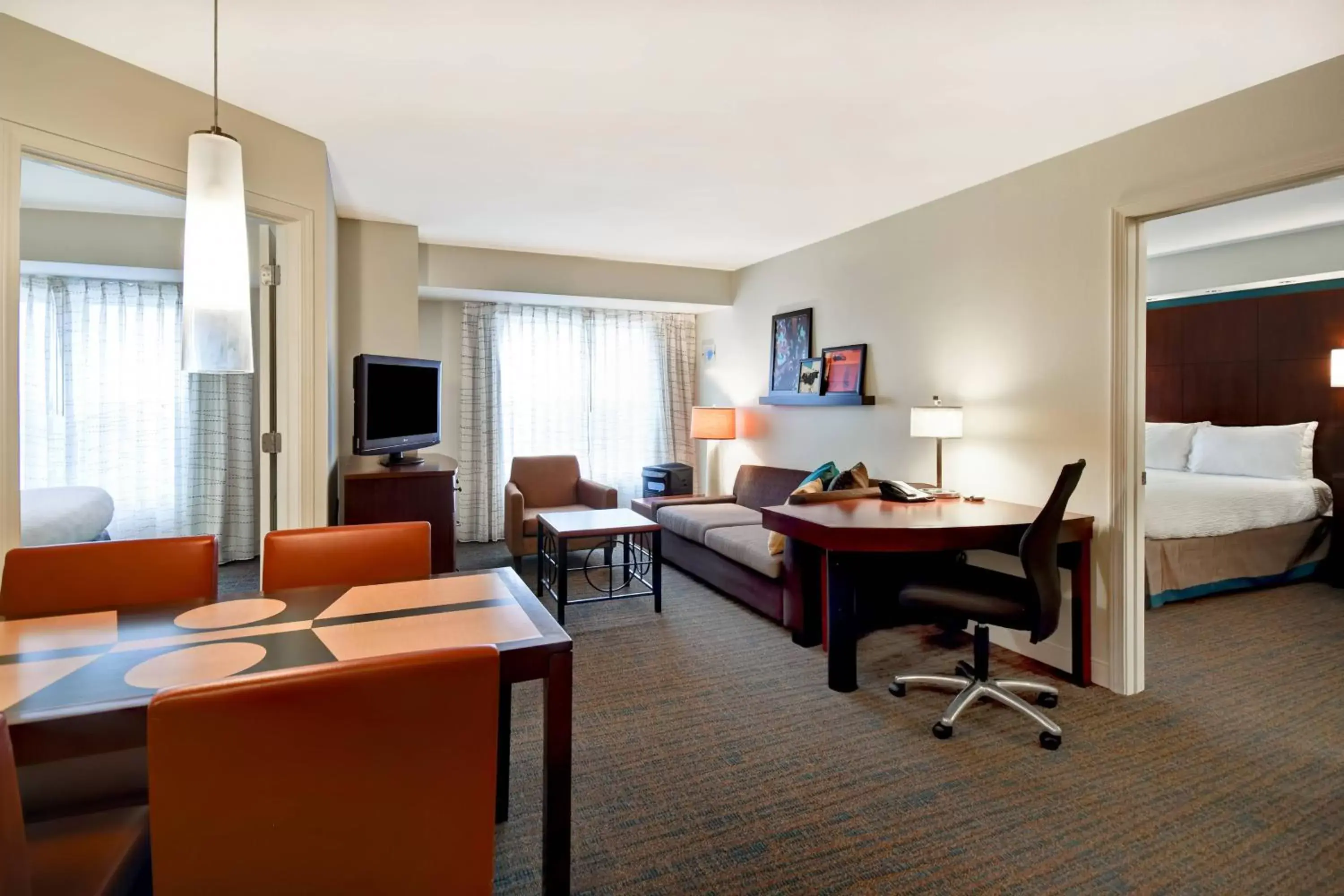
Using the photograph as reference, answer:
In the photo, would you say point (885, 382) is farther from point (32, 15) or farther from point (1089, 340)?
point (32, 15)

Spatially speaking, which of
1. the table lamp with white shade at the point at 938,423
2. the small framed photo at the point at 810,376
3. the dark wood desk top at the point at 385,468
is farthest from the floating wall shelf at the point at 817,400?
the dark wood desk top at the point at 385,468

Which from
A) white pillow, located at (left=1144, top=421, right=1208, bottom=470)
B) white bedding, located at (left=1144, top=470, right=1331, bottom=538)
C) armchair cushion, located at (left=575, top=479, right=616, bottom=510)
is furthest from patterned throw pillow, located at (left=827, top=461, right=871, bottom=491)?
white pillow, located at (left=1144, top=421, right=1208, bottom=470)

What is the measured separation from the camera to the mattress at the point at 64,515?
10.7 ft

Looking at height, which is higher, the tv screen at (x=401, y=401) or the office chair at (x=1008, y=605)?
the tv screen at (x=401, y=401)

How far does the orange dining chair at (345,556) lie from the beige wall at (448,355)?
3.86 m

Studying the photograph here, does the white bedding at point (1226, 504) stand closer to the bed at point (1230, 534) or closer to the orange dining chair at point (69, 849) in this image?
the bed at point (1230, 534)

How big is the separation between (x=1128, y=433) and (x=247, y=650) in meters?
3.15

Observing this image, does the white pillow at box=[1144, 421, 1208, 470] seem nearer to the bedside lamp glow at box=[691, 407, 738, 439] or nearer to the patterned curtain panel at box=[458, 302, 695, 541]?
the bedside lamp glow at box=[691, 407, 738, 439]

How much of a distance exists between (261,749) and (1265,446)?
637 centimetres

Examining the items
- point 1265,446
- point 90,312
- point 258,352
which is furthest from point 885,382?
point 90,312

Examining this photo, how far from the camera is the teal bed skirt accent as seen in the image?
4.10 metres

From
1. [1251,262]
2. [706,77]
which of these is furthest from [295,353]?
[1251,262]

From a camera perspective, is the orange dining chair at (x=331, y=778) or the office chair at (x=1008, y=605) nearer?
the orange dining chair at (x=331, y=778)

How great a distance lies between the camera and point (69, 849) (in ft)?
3.71
